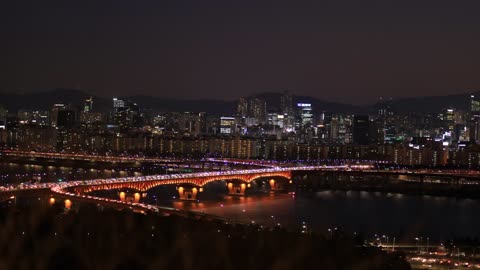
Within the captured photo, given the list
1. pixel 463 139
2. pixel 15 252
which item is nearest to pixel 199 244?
pixel 15 252

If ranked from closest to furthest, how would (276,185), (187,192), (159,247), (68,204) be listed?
(159,247), (68,204), (187,192), (276,185)

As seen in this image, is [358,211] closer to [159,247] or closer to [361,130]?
[159,247]

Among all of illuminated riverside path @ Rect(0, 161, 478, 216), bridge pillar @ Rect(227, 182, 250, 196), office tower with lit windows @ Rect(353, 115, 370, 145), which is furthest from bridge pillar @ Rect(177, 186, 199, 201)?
office tower with lit windows @ Rect(353, 115, 370, 145)

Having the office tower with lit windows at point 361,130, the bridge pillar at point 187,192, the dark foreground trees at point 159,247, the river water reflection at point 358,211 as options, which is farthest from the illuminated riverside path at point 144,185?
the office tower with lit windows at point 361,130

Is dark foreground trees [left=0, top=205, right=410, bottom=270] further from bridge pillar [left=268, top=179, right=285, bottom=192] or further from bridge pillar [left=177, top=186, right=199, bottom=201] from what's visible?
bridge pillar [left=268, top=179, right=285, bottom=192]

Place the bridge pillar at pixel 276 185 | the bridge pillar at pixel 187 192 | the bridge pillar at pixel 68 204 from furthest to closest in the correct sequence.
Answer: the bridge pillar at pixel 276 185 → the bridge pillar at pixel 187 192 → the bridge pillar at pixel 68 204

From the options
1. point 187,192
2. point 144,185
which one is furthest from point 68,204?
point 187,192

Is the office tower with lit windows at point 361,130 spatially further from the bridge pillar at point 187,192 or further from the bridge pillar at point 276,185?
the bridge pillar at point 187,192

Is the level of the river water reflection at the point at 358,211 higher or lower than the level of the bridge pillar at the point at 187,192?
lower

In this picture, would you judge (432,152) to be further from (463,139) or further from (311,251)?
(311,251)

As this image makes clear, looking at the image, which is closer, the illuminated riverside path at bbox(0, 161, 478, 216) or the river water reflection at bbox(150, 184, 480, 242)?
the river water reflection at bbox(150, 184, 480, 242)

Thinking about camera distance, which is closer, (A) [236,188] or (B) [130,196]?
(B) [130,196]
